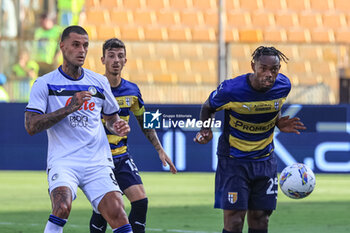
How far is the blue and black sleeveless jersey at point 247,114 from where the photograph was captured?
6.85 meters

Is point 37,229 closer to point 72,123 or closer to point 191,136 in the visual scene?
point 72,123

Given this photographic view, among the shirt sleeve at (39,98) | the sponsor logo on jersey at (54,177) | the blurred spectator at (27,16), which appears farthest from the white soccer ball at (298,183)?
the blurred spectator at (27,16)

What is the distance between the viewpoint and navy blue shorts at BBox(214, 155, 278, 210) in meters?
6.83

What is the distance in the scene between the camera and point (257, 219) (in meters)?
6.95

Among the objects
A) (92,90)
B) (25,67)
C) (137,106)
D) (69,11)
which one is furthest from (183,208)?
(69,11)

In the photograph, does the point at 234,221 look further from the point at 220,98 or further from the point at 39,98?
the point at 39,98

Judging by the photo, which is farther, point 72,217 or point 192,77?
point 192,77

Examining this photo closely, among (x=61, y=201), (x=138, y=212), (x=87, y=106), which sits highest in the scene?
(x=87, y=106)

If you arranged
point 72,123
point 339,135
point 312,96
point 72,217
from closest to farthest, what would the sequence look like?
point 72,123, point 72,217, point 339,135, point 312,96

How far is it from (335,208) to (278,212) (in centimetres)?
104

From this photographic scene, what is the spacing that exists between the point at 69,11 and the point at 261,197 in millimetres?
17800

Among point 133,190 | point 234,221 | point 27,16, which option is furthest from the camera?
point 27,16

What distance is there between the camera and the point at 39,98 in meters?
6.13

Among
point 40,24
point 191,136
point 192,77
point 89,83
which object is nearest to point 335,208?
point 191,136
